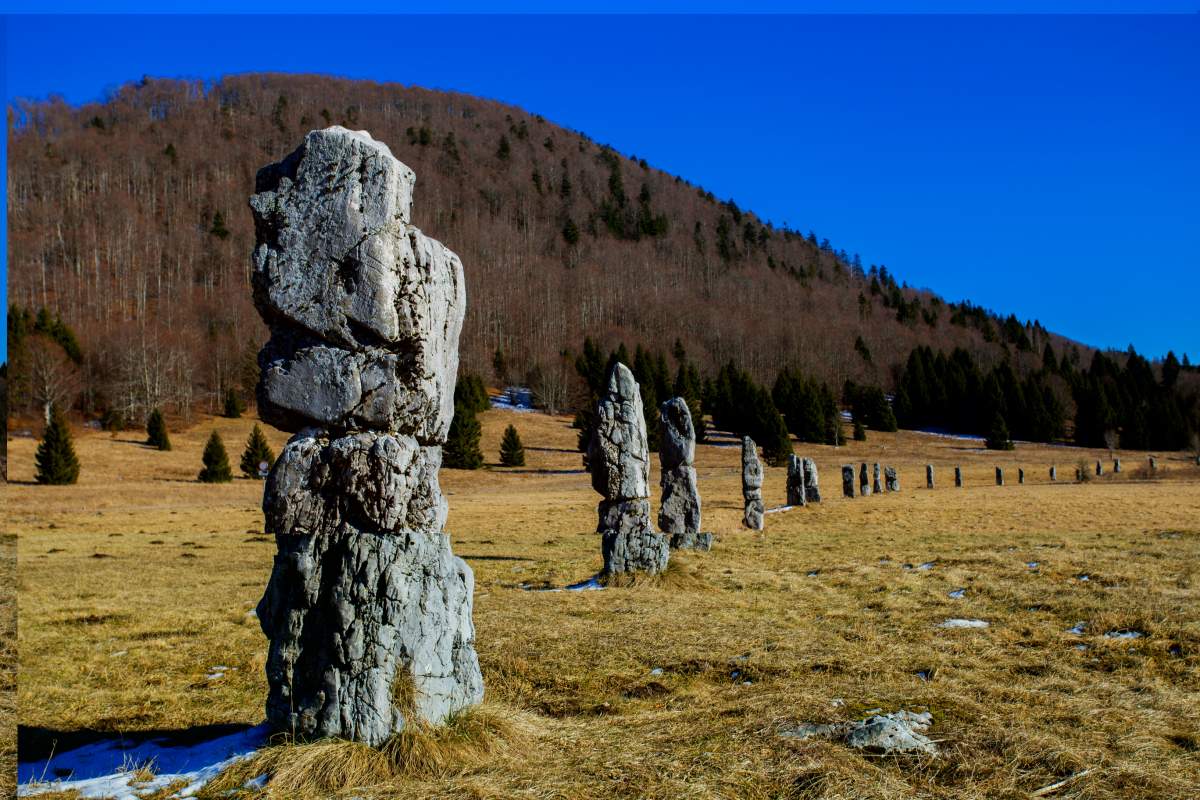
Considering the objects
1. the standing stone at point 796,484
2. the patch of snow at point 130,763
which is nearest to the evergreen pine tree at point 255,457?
the standing stone at point 796,484

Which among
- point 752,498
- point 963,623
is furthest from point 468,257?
point 963,623

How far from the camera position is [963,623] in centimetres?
920

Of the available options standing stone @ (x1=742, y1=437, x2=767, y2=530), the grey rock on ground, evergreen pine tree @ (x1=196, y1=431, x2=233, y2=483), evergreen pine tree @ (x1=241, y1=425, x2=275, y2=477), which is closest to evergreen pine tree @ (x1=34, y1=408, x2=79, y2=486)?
evergreen pine tree @ (x1=196, y1=431, x2=233, y2=483)

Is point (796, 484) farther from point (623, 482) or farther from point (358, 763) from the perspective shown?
point (358, 763)

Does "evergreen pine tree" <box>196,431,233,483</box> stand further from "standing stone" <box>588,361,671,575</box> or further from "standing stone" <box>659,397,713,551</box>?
"standing stone" <box>588,361,671,575</box>

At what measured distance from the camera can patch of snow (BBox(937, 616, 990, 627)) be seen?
9.09 metres

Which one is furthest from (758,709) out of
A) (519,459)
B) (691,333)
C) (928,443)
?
(691,333)

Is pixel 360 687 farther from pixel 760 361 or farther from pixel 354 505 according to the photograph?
pixel 760 361

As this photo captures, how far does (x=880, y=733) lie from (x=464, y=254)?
137768mm

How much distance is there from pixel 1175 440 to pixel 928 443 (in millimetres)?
23985

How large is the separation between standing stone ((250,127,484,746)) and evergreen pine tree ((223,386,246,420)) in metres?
64.9

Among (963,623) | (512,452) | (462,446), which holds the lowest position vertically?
(963,623)

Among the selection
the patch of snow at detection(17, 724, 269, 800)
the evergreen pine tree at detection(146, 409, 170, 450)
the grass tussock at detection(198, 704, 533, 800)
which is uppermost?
the evergreen pine tree at detection(146, 409, 170, 450)

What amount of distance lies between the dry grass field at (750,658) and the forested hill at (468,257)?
58.1 m
